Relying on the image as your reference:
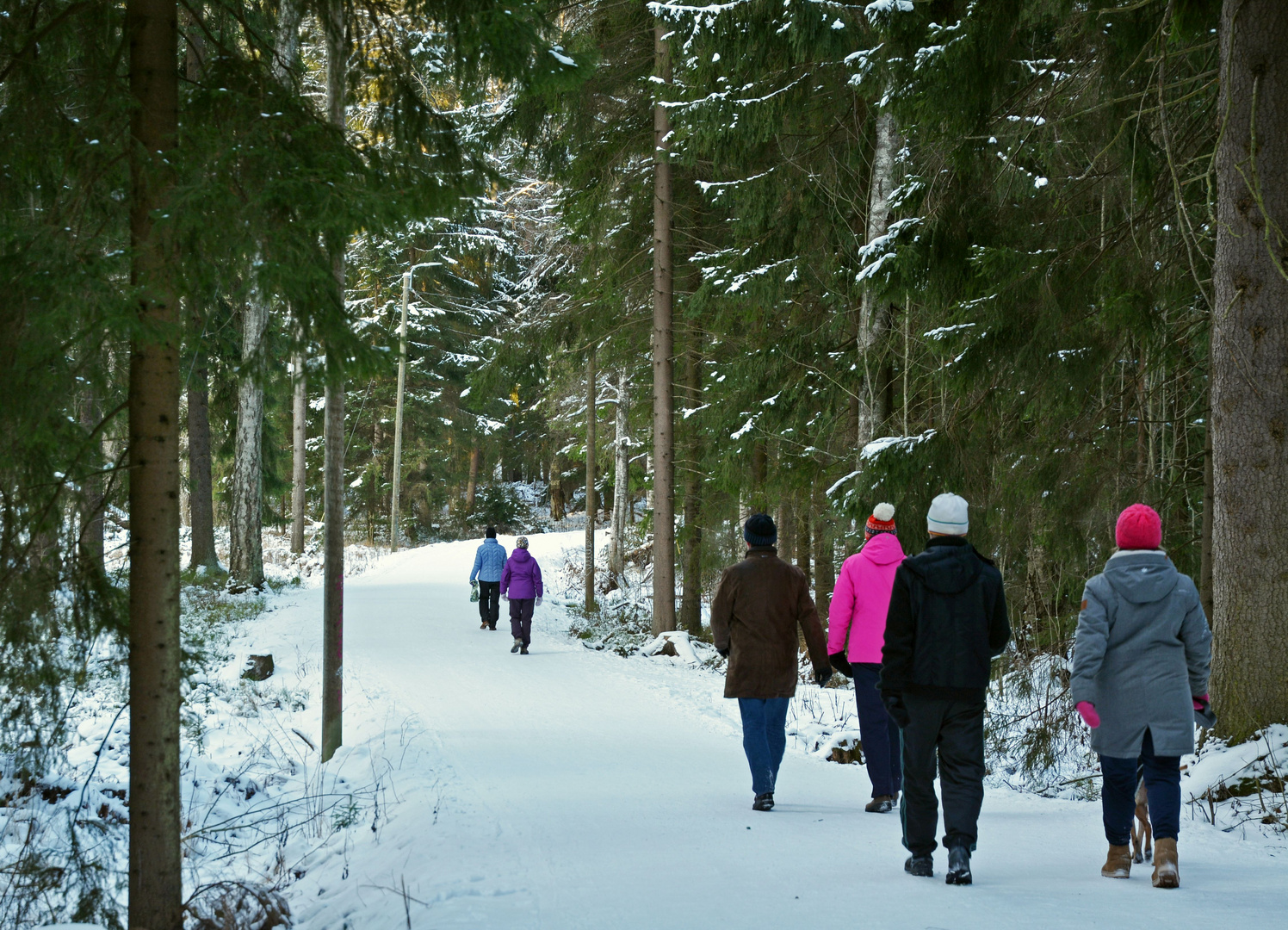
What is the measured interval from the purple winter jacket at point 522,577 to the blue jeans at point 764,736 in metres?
8.50

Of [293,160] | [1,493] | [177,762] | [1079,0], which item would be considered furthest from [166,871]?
[1079,0]

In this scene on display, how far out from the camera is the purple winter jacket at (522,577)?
14812 mm

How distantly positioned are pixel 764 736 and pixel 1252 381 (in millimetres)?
4049

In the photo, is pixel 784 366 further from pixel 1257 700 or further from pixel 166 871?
pixel 166 871

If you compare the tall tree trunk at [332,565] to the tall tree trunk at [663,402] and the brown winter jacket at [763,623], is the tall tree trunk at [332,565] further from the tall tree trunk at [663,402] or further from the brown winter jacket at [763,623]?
the tall tree trunk at [663,402]

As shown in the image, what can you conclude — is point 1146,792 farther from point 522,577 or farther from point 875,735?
point 522,577

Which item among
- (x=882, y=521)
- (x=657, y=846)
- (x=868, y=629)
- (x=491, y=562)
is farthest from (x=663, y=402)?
(x=657, y=846)

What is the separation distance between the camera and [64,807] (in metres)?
6.95

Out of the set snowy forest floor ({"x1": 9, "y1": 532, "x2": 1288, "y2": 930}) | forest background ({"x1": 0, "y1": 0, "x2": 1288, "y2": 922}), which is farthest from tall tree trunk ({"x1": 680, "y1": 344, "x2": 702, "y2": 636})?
snowy forest floor ({"x1": 9, "y1": 532, "x2": 1288, "y2": 930})

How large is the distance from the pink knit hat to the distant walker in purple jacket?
10533 mm

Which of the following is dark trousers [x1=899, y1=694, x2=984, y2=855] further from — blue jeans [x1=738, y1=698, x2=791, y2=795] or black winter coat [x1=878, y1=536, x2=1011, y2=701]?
blue jeans [x1=738, y1=698, x2=791, y2=795]

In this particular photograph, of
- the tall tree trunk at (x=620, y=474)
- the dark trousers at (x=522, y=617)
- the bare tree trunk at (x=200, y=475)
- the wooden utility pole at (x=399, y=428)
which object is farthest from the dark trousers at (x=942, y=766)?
the wooden utility pole at (x=399, y=428)

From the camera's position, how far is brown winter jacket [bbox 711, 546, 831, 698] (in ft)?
21.5

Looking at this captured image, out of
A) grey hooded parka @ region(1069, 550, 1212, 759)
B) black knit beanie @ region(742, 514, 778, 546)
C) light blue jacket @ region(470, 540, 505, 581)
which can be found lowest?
light blue jacket @ region(470, 540, 505, 581)
